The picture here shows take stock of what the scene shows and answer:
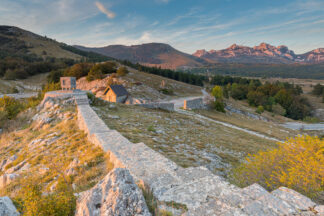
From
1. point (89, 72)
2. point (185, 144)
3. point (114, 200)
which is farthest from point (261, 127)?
point (89, 72)

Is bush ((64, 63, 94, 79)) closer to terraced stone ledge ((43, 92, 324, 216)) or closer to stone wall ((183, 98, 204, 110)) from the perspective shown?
stone wall ((183, 98, 204, 110))

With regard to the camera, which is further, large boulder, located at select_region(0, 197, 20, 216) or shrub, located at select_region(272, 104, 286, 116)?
shrub, located at select_region(272, 104, 286, 116)

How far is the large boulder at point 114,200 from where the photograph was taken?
324 cm

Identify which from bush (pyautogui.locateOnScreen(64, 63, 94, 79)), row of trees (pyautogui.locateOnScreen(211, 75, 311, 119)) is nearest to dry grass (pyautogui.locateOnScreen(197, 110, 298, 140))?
row of trees (pyautogui.locateOnScreen(211, 75, 311, 119))

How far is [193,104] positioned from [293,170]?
36.4m

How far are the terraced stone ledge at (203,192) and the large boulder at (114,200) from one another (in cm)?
90

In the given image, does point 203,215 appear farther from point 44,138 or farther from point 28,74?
point 28,74

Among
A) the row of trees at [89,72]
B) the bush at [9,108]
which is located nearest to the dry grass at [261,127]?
the bush at [9,108]

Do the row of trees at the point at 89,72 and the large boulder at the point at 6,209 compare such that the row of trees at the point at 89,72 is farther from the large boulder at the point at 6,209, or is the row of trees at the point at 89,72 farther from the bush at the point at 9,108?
the large boulder at the point at 6,209

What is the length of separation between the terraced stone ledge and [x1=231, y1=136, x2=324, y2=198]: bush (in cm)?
228

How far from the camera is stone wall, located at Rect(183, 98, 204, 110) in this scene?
4060 cm

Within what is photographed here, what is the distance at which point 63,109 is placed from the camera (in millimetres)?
17453

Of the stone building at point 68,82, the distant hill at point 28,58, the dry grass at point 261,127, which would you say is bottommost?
the dry grass at point 261,127

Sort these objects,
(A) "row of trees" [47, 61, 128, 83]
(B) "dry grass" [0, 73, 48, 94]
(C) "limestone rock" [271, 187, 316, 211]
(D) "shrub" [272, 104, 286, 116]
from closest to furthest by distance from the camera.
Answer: (C) "limestone rock" [271, 187, 316, 211] < (B) "dry grass" [0, 73, 48, 94] < (A) "row of trees" [47, 61, 128, 83] < (D) "shrub" [272, 104, 286, 116]
